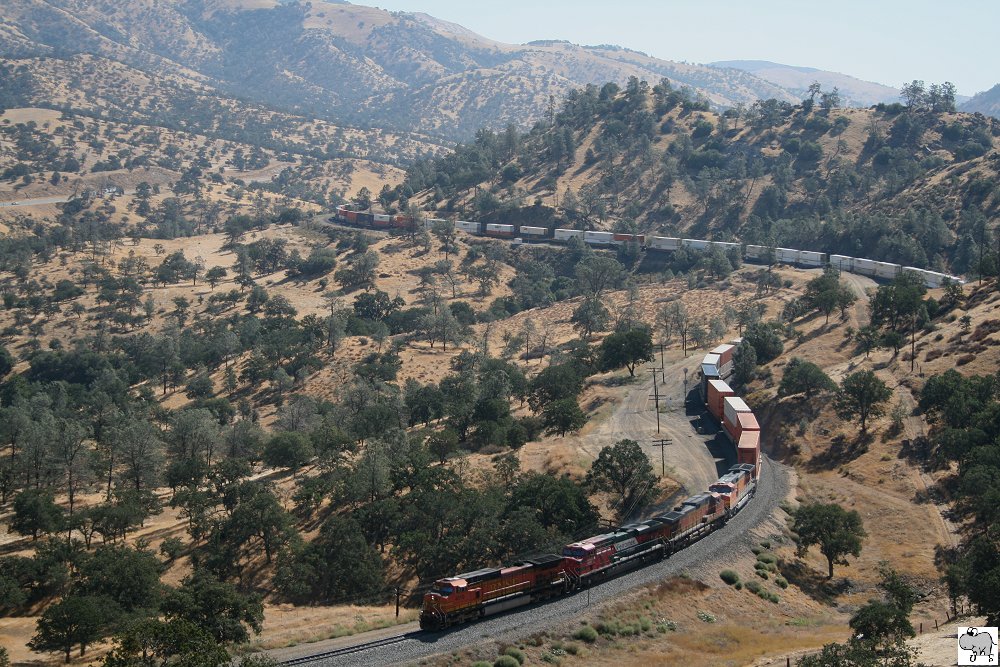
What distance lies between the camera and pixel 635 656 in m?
37.8

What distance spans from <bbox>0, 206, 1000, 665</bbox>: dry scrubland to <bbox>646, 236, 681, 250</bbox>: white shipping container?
35.8 m

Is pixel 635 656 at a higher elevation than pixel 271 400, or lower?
higher

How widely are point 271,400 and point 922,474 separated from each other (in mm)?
70834

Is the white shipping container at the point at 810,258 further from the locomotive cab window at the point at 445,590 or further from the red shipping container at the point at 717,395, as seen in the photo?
the locomotive cab window at the point at 445,590

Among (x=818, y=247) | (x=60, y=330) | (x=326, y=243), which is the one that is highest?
(x=818, y=247)

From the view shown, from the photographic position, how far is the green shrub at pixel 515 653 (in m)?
35.9

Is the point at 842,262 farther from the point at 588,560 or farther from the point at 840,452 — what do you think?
the point at 588,560

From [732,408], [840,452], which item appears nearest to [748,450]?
[732,408]

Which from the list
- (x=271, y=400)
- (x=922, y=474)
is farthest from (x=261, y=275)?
(x=922, y=474)

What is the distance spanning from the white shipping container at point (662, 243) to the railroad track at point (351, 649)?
122622 mm

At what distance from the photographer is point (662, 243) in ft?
505

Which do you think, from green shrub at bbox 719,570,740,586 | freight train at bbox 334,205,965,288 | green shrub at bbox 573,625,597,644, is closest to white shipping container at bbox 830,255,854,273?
freight train at bbox 334,205,965,288

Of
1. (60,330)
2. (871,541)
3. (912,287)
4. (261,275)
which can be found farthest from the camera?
(261,275)

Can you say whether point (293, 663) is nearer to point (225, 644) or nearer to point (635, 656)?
point (225, 644)
